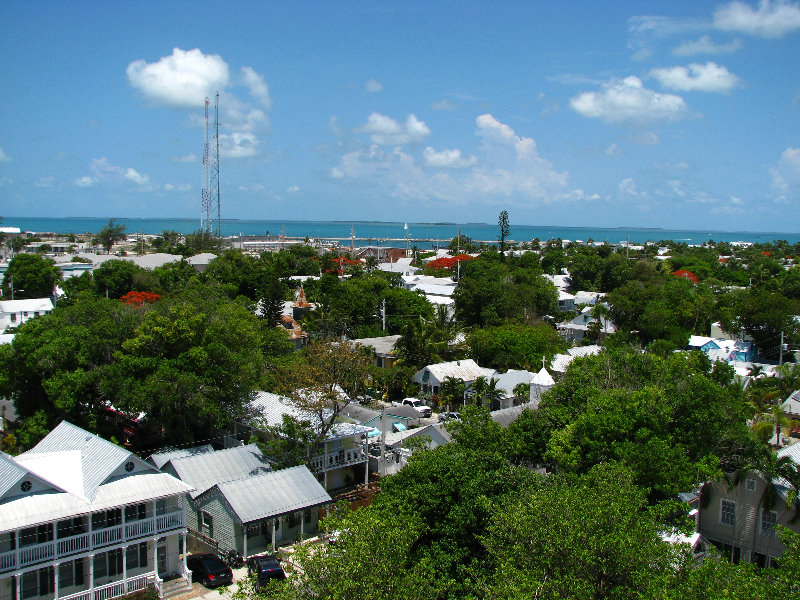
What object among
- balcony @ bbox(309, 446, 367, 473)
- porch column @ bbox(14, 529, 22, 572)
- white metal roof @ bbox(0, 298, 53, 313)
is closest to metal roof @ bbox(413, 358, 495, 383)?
balcony @ bbox(309, 446, 367, 473)

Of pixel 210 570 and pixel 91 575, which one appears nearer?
pixel 91 575

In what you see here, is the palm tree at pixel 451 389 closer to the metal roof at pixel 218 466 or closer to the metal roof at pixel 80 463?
the metal roof at pixel 218 466

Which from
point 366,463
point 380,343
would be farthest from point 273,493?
point 380,343

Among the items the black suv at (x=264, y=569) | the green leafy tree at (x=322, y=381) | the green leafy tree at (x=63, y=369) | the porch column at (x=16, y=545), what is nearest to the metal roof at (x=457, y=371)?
the green leafy tree at (x=322, y=381)

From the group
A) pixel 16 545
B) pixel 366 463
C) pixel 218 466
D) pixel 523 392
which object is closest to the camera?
pixel 16 545

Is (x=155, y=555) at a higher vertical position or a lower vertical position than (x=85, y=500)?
lower

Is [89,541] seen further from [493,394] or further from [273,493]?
[493,394]

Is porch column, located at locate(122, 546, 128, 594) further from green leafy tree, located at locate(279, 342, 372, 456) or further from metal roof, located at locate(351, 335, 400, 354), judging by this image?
metal roof, located at locate(351, 335, 400, 354)
